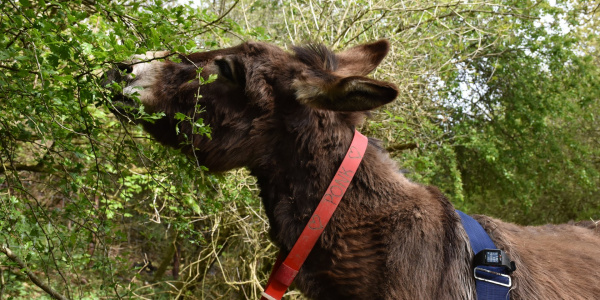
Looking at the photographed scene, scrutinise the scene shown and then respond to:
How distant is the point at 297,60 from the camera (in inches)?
101

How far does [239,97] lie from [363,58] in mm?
916

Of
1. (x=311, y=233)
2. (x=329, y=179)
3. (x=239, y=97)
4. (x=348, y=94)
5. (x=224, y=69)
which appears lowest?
(x=311, y=233)

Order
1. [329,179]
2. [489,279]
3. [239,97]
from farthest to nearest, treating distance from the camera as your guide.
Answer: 1. [239,97]
2. [329,179]
3. [489,279]

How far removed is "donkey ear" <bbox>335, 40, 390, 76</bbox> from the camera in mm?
2822

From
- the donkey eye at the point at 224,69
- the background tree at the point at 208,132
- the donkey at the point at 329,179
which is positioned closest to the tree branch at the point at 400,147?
the background tree at the point at 208,132

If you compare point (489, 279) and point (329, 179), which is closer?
point (489, 279)

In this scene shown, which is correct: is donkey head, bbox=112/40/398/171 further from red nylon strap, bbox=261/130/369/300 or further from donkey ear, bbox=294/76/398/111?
red nylon strap, bbox=261/130/369/300

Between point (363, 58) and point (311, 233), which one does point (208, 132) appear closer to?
point (311, 233)

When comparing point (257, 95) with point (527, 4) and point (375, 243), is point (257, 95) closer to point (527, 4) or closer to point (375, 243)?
point (375, 243)

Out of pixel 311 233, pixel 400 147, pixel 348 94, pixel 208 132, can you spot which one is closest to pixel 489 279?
pixel 311 233

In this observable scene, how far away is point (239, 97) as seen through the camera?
252 centimetres

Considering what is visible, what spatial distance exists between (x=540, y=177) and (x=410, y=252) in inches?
388

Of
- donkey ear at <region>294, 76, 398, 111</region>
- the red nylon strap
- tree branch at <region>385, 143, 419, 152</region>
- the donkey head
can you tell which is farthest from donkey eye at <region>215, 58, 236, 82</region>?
tree branch at <region>385, 143, 419, 152</region>

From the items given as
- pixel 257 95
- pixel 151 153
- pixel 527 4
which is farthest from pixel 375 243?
pixel 527 4
